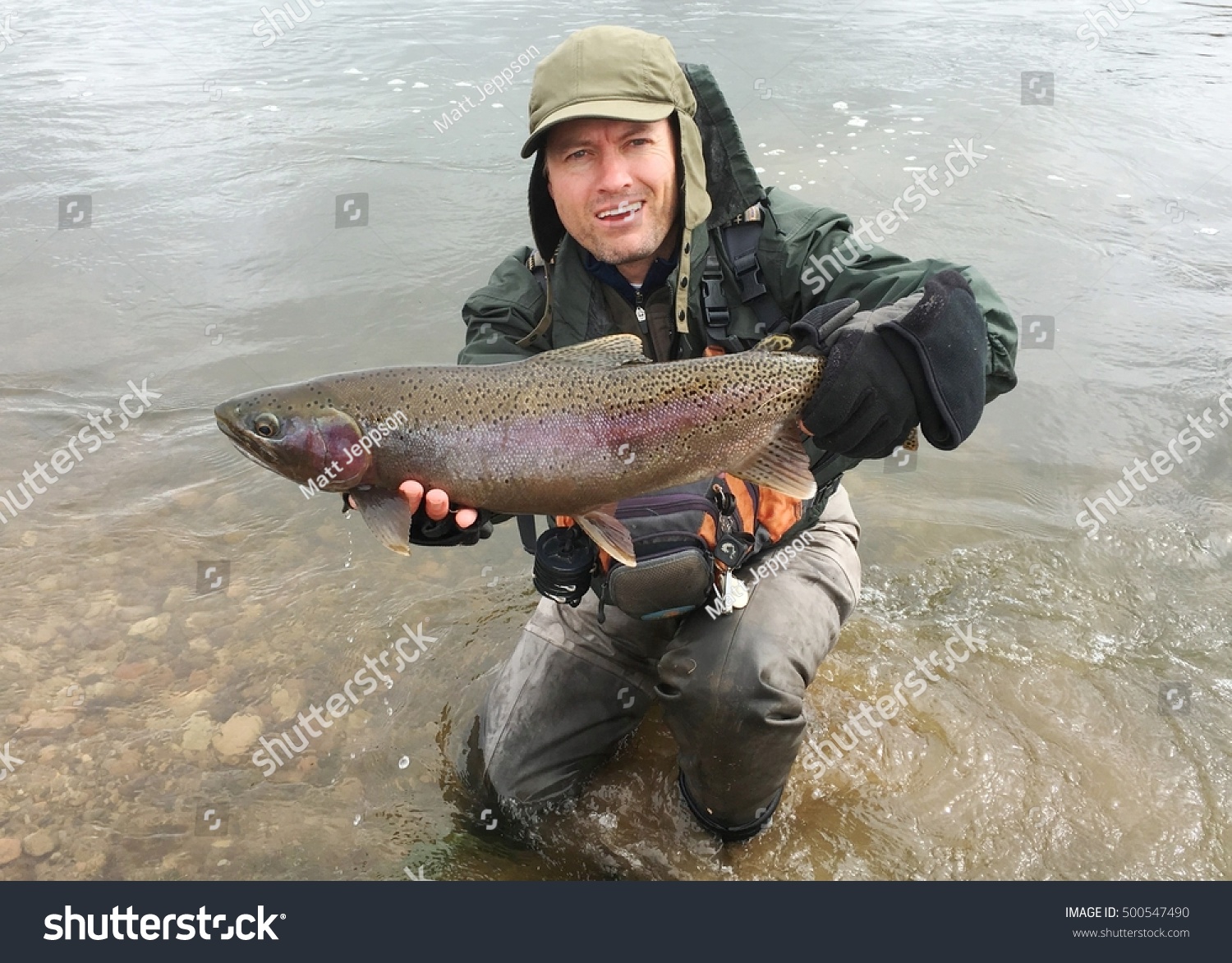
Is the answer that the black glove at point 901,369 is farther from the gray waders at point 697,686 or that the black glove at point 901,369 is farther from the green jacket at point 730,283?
the gray waders at point 697,686

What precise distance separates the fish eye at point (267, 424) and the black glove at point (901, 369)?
6.08ft

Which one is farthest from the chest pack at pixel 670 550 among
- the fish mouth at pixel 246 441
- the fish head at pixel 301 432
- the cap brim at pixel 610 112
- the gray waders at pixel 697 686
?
the cap brim at pixel 610 112

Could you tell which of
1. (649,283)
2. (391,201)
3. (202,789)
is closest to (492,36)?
(391,201)

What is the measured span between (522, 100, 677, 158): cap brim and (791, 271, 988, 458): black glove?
3.53 feet

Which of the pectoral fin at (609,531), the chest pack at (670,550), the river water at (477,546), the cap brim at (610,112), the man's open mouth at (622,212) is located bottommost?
the river water at (477,546)

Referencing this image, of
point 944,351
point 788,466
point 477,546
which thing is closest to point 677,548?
point 788,466

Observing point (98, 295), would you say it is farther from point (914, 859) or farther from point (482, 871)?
point (914, 859)

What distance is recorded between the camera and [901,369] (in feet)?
9.08

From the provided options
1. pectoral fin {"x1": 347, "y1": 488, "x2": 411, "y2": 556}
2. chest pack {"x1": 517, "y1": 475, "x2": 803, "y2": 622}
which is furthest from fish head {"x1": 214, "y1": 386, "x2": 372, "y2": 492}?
chest pack {"x1": 517, "y1": 475, "x2": 803, "y2": 622}

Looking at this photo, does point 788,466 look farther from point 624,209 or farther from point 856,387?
point 624,209

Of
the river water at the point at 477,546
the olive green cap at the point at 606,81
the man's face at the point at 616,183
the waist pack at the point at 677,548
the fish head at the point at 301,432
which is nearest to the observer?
the fish head at the point at 301,432

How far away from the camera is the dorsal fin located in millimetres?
3072

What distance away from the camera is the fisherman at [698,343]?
9.37 feet
